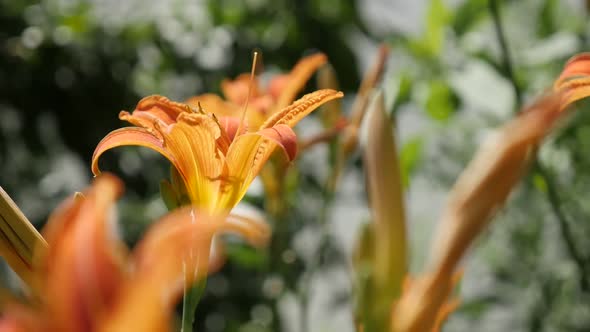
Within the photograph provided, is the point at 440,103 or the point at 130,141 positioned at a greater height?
the point at 130,141

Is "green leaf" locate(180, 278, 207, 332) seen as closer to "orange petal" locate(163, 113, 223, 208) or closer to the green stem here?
"orange petal" locate(163, 113, 223, 208)

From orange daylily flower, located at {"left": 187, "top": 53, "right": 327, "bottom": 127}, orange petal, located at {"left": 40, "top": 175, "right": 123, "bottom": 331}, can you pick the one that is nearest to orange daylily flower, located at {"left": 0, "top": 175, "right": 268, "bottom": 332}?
orange petal, located at {"left": 40, "top": 175, "right": 123, "bottom": 331}

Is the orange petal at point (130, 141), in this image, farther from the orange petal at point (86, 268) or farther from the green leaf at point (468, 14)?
the green leaf at point (468, 14)

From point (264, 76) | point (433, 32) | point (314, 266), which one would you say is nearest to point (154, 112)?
point (314, 266)

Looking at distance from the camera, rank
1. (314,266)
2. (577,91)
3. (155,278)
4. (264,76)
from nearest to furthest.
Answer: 1. (155,278)
2. (577,91)
3. (314,266)
4. (264,76)

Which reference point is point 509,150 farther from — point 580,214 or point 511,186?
point 580,214

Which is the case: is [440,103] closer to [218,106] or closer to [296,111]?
[218,106]
